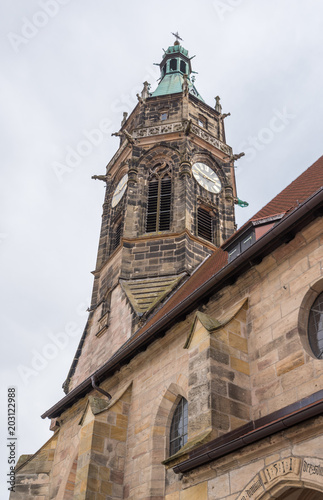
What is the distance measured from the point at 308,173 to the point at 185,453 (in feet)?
24.3

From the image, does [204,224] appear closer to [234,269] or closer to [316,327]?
[234,269]

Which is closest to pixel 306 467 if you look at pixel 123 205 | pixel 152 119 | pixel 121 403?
pixel 121 403

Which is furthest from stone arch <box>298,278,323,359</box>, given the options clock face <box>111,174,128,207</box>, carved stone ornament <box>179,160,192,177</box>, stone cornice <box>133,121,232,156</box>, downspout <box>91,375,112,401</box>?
stone cornice <box>133,121,232,156</box>

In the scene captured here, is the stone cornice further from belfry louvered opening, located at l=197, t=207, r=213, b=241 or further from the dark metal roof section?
the dark metal roof section

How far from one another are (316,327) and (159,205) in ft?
37.8

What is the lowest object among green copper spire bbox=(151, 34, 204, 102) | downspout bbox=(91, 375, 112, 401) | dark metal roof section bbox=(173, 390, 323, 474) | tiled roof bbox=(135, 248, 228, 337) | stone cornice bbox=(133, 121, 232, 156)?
dark metal roof section bbox=(173, 390, 323, 474)

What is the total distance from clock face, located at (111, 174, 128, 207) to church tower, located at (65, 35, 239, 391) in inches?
1.4

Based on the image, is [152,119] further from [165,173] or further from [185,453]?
[185,453]

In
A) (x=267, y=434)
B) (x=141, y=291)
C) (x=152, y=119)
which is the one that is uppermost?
(x=152, y=119)

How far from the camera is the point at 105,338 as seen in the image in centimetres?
1531

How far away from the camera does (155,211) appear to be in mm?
17969

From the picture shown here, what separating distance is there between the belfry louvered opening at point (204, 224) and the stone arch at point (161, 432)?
8.83 meters

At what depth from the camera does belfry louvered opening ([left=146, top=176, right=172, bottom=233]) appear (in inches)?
690

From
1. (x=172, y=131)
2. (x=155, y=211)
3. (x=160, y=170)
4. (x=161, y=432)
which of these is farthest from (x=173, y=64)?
(x=161, y=432)
